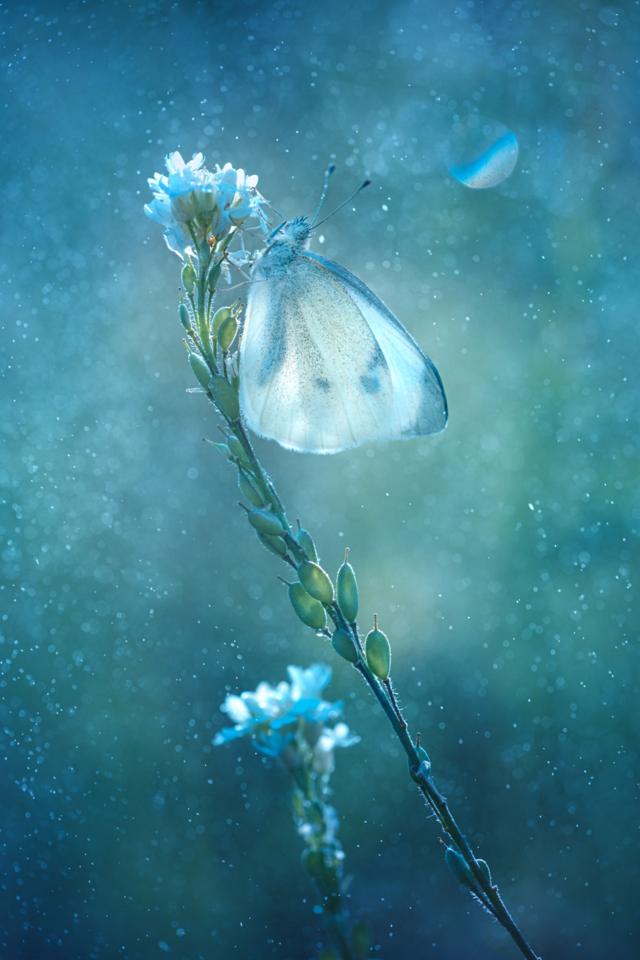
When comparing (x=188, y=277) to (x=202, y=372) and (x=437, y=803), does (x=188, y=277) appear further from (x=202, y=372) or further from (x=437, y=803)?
(x=437, y=803)

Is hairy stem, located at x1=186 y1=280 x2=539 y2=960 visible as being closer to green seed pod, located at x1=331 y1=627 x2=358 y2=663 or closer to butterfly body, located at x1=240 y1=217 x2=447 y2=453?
green seed pod, located at x1=331 y1=627 x2=358 y2=663

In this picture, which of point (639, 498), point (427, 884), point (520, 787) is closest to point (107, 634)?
point (427, 884)

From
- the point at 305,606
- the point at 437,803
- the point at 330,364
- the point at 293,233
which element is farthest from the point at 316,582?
the point at 293,233

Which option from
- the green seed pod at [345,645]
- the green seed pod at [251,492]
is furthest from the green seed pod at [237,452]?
the green seed pod at [345,645]

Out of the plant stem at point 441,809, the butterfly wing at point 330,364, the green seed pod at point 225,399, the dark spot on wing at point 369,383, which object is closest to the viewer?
the plant stem at point 441,809

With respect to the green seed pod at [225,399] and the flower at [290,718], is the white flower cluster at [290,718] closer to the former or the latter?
the flower at [290,718]

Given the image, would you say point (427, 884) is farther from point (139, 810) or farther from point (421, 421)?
point (421, 421)
